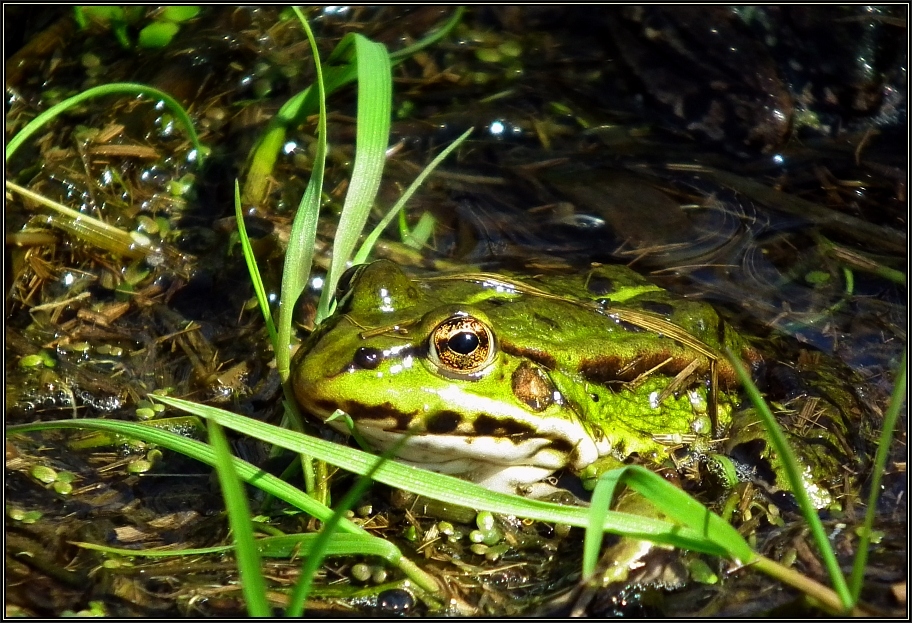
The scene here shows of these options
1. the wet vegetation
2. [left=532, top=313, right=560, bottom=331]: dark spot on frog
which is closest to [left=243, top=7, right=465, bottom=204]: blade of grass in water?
the wet vegetation

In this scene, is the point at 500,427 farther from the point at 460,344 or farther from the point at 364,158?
the point at 364,158

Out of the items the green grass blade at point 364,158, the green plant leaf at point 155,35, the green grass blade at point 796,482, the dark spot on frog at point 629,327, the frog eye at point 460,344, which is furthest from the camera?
the green plant leaf at point 155,35

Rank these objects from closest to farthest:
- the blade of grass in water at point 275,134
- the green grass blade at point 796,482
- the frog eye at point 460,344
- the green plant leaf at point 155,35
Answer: the green grass blade at point 796,482, the frog eye at point 460,344, the blade of grass in water at point 275,134, the green plant leaf at point 155,35

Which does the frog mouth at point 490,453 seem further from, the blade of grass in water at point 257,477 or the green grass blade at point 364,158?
the green grass blade at point 364,158

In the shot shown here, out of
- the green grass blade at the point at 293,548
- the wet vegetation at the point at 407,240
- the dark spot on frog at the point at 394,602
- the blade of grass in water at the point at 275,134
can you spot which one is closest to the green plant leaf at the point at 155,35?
the wet vegetation at the point at 407,240

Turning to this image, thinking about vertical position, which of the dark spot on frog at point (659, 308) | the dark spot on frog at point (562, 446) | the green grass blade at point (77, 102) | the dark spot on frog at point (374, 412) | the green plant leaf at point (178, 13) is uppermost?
the green grass blade at point (77, 102)

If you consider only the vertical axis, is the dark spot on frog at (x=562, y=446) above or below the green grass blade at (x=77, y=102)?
below

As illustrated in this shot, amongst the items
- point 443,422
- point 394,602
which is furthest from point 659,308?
point 394,602
